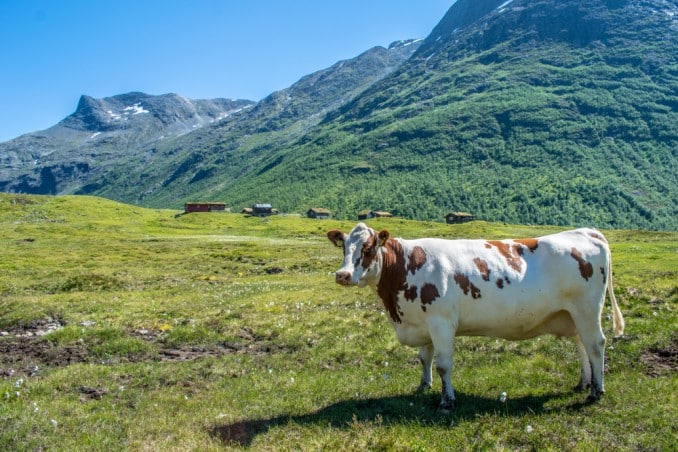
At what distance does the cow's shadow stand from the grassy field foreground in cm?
5

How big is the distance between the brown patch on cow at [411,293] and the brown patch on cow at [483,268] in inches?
58.1

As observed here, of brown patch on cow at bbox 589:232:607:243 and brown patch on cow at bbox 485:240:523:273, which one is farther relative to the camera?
brown patch on cow at bbox 589:232:607:243

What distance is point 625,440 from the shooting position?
8328 millimetres

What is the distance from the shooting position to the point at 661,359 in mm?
12125

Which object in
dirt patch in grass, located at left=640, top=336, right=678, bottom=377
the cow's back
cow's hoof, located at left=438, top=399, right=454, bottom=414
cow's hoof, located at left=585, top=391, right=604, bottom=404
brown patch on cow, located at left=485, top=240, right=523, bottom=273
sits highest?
brown patch on cow, located at left=485, top=240, right=523, bottom=273

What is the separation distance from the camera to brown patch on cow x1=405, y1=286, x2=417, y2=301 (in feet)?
35.5

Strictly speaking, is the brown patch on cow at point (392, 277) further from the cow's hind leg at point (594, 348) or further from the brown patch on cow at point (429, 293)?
the cow's hind leg at point (594, 348)

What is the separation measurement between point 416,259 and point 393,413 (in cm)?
334

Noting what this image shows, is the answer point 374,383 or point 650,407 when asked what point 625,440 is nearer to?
point 650,407

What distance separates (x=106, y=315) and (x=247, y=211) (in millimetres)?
174786

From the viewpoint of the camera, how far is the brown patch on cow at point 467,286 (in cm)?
1066

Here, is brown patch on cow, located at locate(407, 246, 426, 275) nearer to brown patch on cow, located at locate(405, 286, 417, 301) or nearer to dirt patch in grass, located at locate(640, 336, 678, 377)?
brown patch on cow, located at locate(405, 286, 417, 301)

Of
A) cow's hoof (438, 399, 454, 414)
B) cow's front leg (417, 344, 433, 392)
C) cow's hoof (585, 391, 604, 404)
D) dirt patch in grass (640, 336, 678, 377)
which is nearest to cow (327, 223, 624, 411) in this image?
cow's hoof (585, 391, 604, 404)

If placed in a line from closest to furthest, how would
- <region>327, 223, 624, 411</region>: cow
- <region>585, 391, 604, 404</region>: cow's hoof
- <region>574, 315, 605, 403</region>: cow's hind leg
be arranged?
<region>585, 391, 604, 404</region>: cow's hoof < <region>574, 315, 605, 403</region>: cow's hind leg < <region>327, 223, 624, 411</region>: cow
